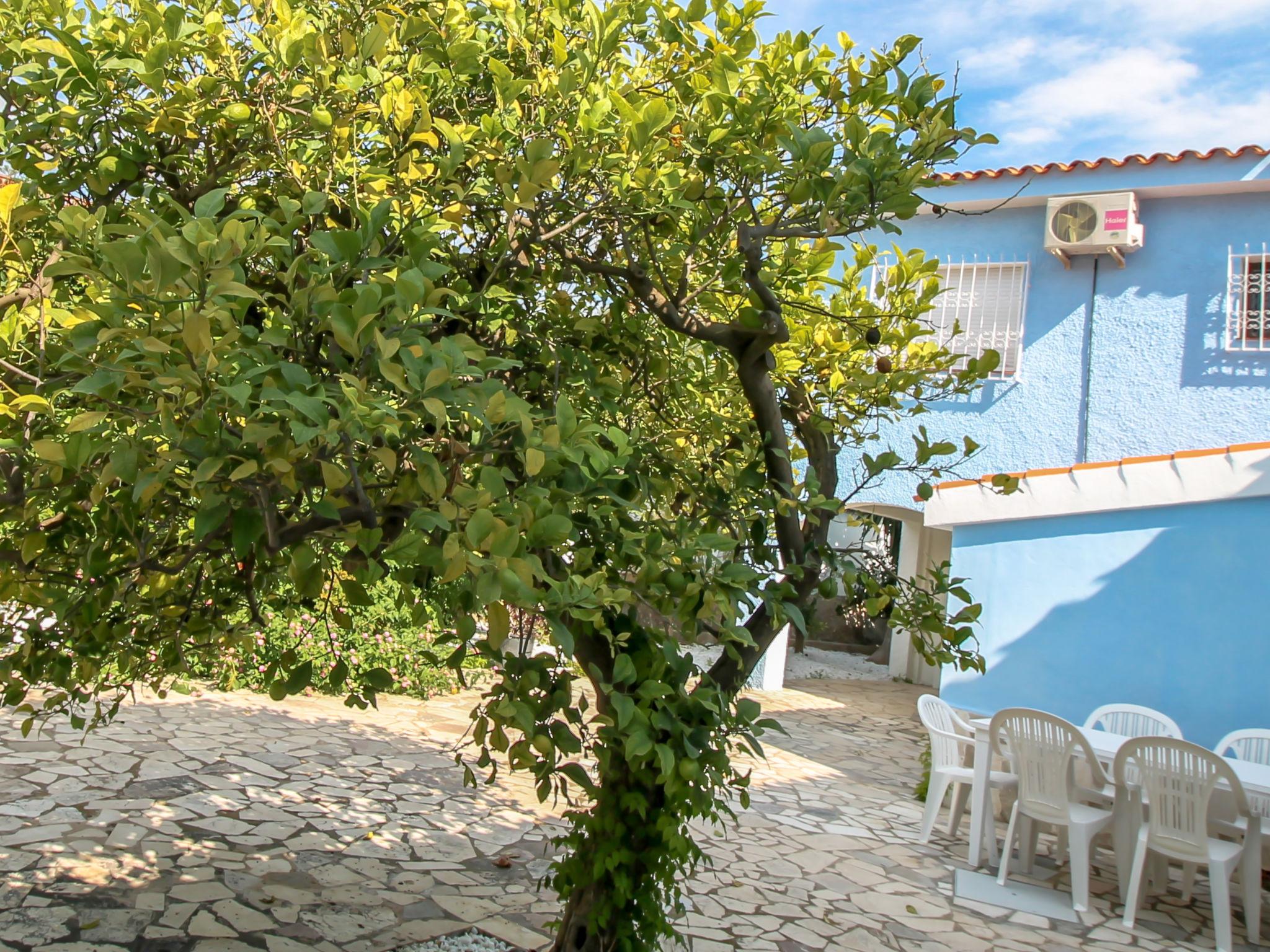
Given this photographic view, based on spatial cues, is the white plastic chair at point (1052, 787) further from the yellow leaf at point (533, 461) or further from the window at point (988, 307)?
the window at point (988, 307)

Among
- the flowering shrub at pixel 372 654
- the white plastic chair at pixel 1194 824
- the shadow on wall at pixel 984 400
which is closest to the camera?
the white plastic chair at pixel 1194 824

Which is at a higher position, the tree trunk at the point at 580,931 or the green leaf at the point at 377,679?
the green leaf at the point at 377,679

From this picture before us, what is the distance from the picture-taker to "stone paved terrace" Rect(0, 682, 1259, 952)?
15.3 ft

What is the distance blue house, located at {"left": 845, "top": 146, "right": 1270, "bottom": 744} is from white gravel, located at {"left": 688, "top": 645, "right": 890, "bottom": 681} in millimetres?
3138

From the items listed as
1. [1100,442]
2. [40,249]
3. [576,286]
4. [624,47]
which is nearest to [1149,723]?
[1100,442]

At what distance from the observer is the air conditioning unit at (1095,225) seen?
1133cm

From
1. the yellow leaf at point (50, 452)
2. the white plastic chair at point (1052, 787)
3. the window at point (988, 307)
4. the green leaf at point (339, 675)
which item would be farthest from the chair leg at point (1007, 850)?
the window at point (988, 307)

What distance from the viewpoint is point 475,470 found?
2.23m

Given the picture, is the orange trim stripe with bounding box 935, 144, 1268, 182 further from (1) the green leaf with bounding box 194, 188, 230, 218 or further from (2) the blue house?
(1) the green leaf with bounding box 194, 188, 230, 218

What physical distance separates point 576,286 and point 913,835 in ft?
17.6

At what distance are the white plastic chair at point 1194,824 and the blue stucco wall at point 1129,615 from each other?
1.75m

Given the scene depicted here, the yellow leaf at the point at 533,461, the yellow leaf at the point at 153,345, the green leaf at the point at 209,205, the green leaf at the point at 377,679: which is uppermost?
the green leaf at the point at 209,205

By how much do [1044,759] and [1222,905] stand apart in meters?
1.17

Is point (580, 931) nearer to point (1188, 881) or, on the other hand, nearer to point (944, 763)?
point (944, 763)
